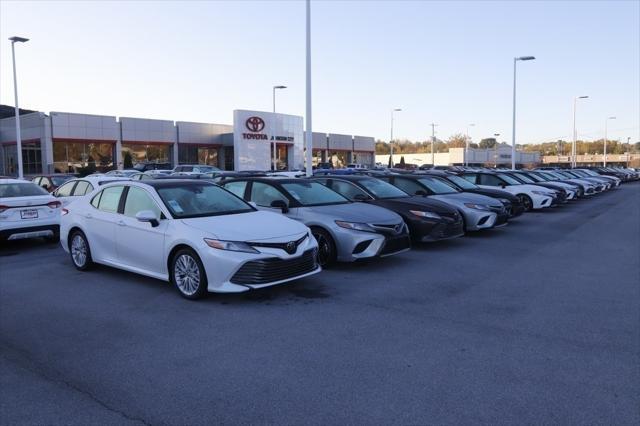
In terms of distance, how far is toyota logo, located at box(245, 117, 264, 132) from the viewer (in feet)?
143

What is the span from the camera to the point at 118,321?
5.80m

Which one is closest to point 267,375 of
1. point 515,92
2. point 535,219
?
point 535,219

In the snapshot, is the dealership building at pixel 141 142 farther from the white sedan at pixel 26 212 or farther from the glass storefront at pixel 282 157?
the white sedan at pixel 26 212

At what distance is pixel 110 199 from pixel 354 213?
3.85m

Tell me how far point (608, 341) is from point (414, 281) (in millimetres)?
2965

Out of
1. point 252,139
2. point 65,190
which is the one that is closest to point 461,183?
point 65,190

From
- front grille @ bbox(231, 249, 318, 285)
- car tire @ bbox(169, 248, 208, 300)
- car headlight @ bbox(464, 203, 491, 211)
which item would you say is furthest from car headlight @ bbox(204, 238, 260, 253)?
car headlight @ bbox(464, 203, 491, 211)

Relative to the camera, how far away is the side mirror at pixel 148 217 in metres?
6.72

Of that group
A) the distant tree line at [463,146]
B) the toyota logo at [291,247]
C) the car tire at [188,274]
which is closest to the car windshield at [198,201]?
the car tire at [188,274]

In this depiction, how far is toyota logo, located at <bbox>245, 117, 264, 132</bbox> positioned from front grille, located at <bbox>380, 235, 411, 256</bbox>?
3640cm

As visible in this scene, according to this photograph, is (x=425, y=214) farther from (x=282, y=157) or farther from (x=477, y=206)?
(x=282, y=157)

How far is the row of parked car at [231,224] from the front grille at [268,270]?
0.01 meters

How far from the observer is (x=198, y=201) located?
7414 millimetres

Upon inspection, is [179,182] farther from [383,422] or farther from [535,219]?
[535,219]
